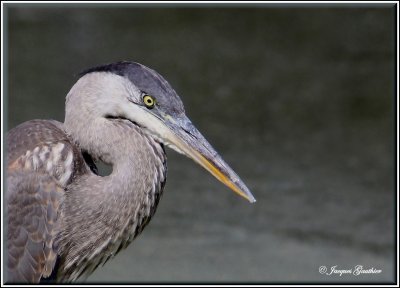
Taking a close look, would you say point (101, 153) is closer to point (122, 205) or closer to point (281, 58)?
point (122, 205)

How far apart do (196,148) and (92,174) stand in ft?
1.46

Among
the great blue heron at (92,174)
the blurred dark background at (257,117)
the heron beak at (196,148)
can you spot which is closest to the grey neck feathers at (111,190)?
the great blue heron at (92,174)

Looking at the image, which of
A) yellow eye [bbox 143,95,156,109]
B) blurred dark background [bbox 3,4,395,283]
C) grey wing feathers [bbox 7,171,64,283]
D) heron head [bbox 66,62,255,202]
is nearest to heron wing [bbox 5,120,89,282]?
grey wing feathers [bbox 7,171,64,283]

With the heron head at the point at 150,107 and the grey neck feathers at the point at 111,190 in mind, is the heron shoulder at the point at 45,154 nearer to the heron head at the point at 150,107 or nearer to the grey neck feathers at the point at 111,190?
the grey neck feathers at the point at 111,190

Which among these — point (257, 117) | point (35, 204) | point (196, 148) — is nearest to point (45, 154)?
point (35, 204)

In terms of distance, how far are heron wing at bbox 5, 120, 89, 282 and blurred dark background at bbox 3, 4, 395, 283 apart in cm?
278

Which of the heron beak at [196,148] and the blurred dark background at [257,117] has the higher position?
the heron beak at [196,148]

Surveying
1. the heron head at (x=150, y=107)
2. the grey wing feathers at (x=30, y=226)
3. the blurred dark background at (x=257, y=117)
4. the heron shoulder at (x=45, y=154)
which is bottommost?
the blurred dark background at (x=257, y=117)

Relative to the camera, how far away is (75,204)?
3.36 meters

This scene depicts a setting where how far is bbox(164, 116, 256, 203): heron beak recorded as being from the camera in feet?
10.8

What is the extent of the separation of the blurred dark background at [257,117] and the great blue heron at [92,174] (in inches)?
108

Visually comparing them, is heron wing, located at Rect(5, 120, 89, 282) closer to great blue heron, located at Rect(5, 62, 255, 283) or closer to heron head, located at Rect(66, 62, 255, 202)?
great blue heron, located at Rect(5, 62, 255, 283)

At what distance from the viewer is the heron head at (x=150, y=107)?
3.26 meters

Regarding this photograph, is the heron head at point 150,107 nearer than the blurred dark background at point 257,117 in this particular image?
Yes
